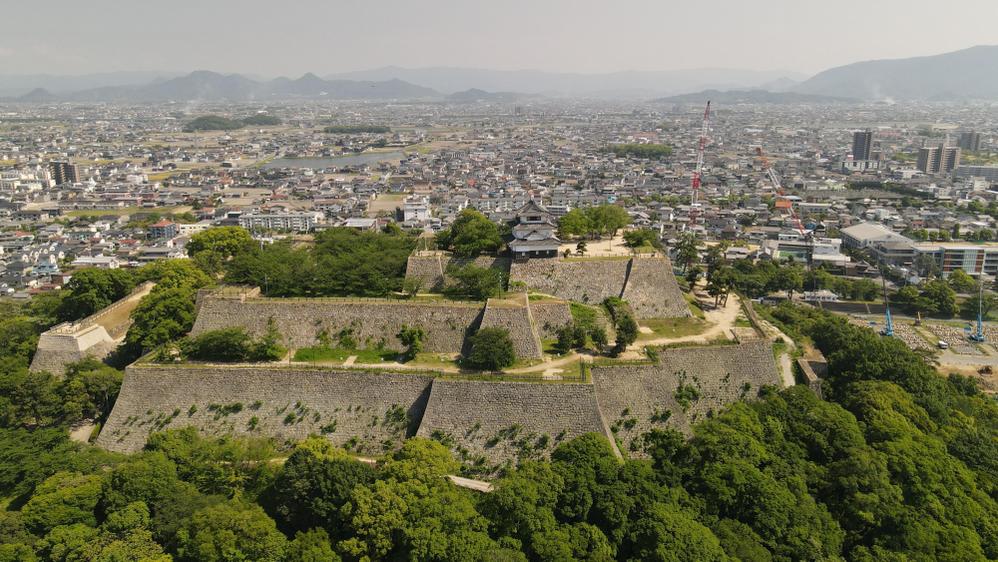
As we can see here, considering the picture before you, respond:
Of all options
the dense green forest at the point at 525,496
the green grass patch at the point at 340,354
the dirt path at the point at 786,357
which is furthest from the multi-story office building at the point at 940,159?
the green grass patch at the point at 340,354

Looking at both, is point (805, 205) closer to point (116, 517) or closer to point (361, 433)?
point (361, 433)

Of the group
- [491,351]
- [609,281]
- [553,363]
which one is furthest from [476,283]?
[609,281]

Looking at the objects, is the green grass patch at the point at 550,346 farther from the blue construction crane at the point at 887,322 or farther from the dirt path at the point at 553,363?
the blue construction crane at the point at 887,322

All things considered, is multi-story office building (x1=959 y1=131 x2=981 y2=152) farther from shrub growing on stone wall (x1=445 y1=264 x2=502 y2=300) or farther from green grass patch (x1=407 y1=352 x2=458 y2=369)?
green grass patch (x1=407 y1=352 x2=458 y2=369)

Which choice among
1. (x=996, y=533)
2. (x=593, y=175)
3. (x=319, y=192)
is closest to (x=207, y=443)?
(x=996, y=533)

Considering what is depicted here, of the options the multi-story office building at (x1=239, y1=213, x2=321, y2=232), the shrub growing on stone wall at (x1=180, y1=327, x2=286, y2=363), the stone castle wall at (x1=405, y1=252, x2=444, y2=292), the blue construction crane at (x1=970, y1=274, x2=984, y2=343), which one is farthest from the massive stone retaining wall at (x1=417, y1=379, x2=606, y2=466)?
the multi-story office building at (x1=239, y1=213, x2=321, y2=232)

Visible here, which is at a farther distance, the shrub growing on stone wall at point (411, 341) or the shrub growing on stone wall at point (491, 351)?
the shrub growing on stone wall at point (411, 341)
